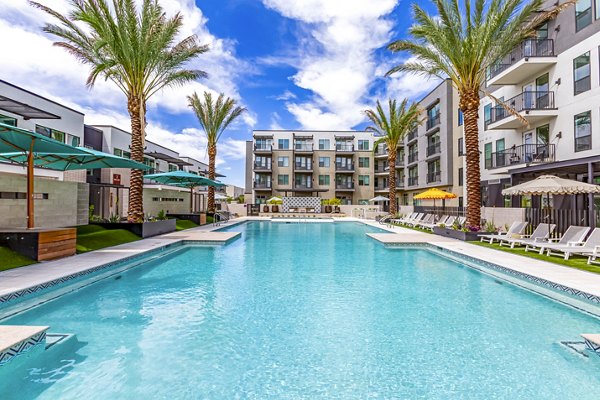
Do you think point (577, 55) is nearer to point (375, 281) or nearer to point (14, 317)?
point (375, 281)

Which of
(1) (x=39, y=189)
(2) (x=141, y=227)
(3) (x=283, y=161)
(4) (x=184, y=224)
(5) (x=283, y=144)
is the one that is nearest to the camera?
(1) (x=39, y=189)

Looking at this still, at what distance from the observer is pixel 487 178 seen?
82.2 feet

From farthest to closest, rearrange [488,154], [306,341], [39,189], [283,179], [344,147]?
[344,147]
[283,179]
[488,154]
[39,189]
[306,341]

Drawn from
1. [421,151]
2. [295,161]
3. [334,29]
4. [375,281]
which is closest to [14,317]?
[375,281]

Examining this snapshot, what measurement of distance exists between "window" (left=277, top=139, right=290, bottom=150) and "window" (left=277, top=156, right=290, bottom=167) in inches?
67.3

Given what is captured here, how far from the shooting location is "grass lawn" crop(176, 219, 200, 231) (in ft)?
63.5

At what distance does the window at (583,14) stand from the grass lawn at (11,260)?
2467 centimetres

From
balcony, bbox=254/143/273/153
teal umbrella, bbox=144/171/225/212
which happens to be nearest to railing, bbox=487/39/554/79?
teal umbrella, bbox=144/171/225/212

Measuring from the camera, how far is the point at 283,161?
48.1m

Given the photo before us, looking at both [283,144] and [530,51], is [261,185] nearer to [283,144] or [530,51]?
[283,144]

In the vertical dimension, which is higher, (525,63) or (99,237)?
(525,63)

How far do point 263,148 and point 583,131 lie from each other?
38.0 metres

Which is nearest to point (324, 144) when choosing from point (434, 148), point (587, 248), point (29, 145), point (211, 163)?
point (434, 148)

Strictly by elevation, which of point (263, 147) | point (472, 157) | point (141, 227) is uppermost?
point (263, 147)
